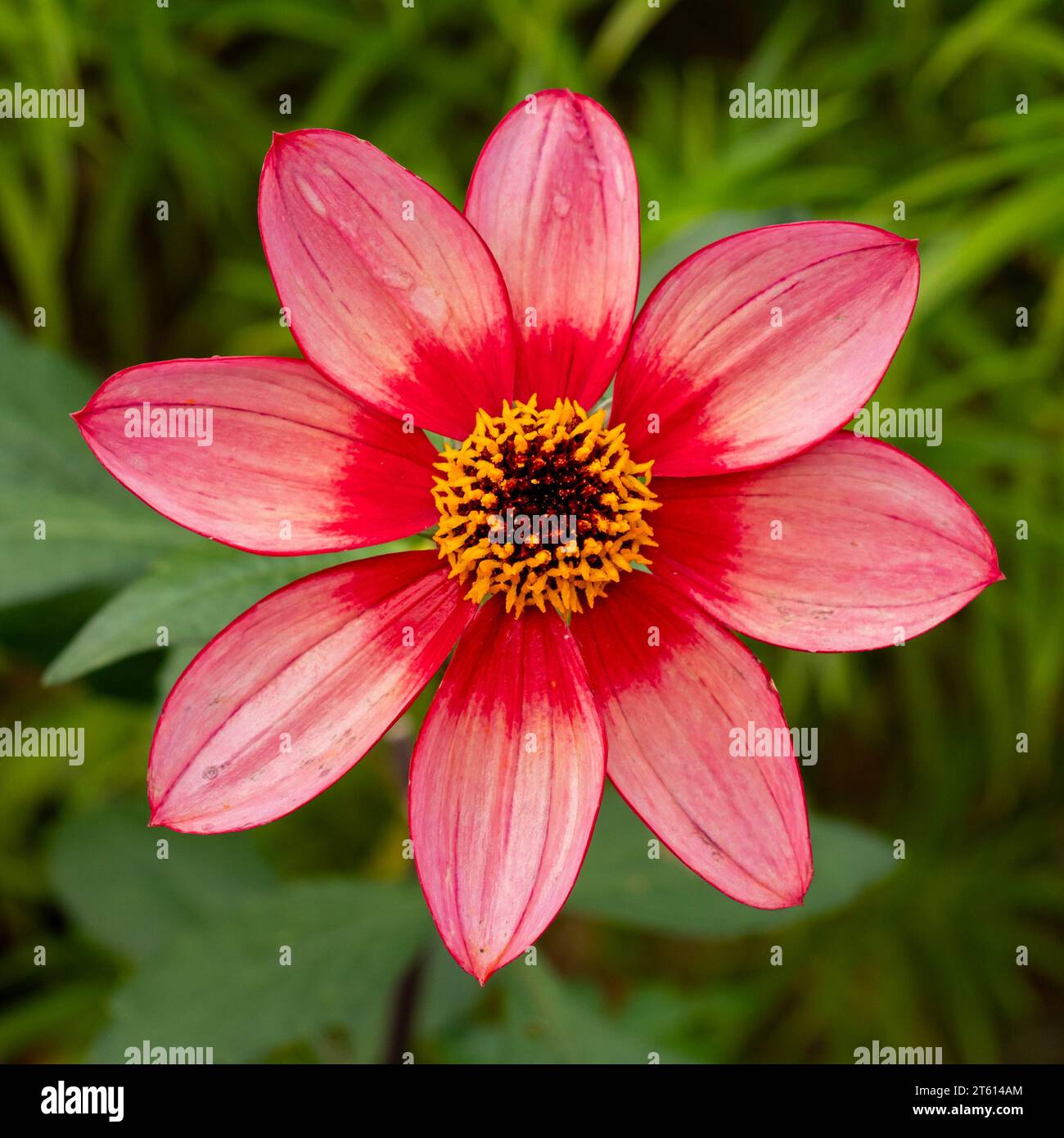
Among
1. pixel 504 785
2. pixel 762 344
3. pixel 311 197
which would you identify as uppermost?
pixel 311 197

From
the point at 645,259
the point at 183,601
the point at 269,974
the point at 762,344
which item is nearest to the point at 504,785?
the point at 183,601

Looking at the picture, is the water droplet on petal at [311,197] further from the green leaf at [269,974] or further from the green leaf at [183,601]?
the green leaf at [269,974]

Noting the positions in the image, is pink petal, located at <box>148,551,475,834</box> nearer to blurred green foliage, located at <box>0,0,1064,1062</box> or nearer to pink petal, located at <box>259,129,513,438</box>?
pink petal, located at <box>259,129,513,438</box>

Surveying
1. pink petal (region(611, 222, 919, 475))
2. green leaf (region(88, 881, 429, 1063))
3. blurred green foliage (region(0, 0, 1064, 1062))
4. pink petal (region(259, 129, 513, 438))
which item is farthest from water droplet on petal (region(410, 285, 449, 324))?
blurred green foliage (region(0, 0, 1064, 1062))

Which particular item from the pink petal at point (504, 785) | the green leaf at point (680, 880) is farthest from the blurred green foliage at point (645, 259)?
the pink petal at point (504, 785)

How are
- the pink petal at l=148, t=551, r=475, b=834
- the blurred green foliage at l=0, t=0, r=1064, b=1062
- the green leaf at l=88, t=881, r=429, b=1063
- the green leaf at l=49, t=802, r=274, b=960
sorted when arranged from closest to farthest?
the pink petal at l=148, t=551, r=475, b=834
the green leaf at l=88, t=881, r=429, b=1063
the green leaf at l=49, t=802, r=274, b=960
the blurred green foliage at l=0, t=0, r=1064, b=1062

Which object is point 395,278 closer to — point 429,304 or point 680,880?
point 429,304
